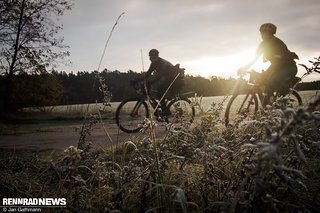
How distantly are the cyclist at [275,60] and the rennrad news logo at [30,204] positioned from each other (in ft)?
20.3

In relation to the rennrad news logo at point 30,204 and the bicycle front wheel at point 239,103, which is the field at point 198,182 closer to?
the rennrad news logo at point 30,204

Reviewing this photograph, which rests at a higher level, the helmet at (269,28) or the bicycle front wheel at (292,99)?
the helmet at (269,28)

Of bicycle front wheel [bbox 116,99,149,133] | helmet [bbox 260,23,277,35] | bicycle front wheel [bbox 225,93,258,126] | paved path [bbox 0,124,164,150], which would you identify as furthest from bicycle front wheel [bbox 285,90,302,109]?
bicycle front wheel [bbox 116,99,149,133]

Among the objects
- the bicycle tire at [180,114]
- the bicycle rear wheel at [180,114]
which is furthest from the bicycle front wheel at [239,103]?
the bicycle rear wheel at [180,114]

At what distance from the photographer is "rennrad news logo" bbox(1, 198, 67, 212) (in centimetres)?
213

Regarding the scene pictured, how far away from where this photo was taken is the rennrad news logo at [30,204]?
6.98 ft

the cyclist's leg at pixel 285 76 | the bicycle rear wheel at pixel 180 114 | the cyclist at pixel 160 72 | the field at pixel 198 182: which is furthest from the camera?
the cyclist at pixel 160 72

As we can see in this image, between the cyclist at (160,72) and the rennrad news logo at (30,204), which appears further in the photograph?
the cyclist at (160,72)

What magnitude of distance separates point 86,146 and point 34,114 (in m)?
24.0

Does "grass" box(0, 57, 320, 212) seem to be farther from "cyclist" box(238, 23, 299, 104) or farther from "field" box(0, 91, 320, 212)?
"cyclist" box(238, 23, 299, 104)

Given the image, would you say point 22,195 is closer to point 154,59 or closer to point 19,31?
point 154,59

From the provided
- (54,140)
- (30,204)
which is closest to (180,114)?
(30,204)

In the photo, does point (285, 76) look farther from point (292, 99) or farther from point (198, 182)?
point (198, 182)

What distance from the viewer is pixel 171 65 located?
11.0 meters
